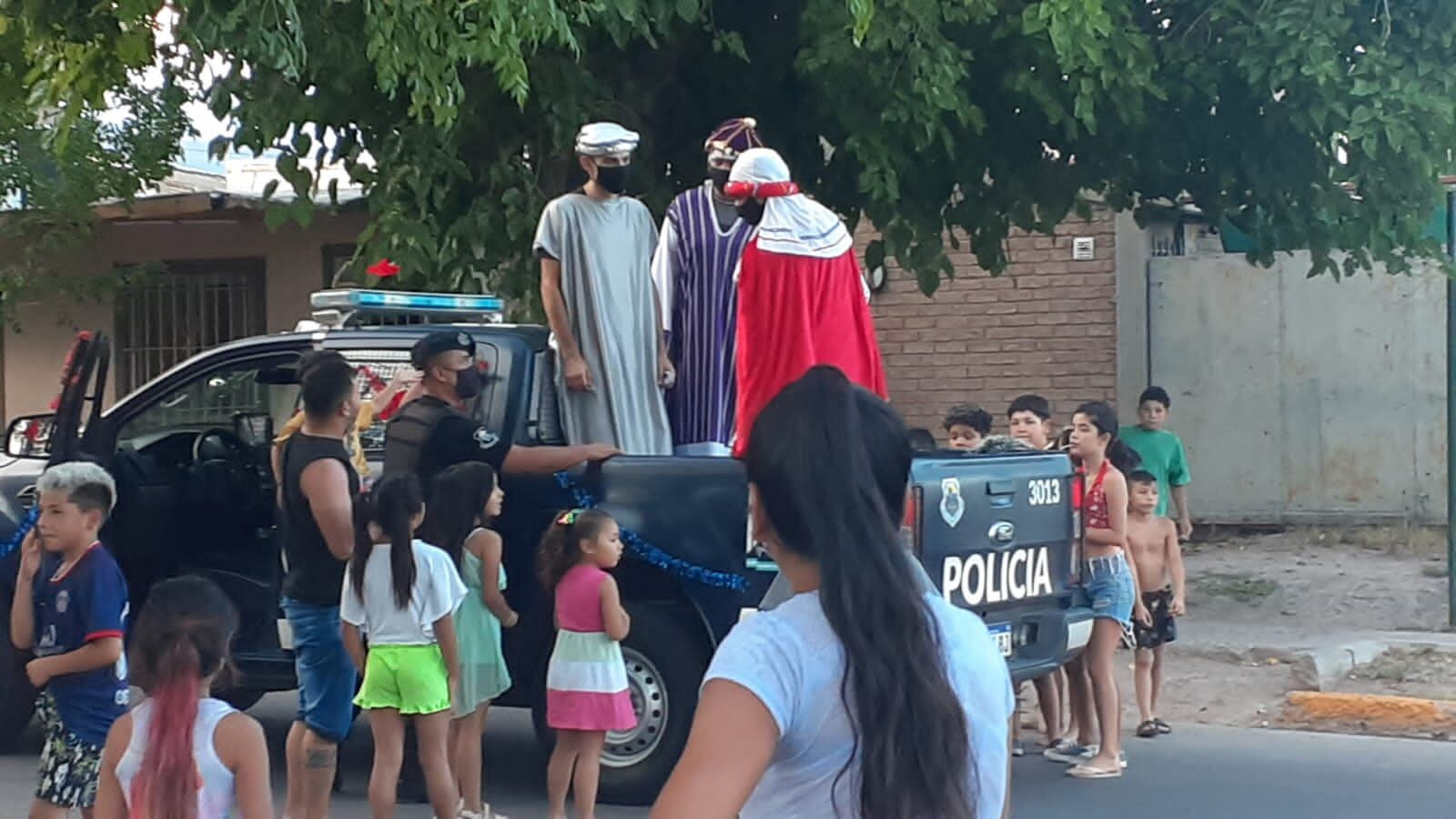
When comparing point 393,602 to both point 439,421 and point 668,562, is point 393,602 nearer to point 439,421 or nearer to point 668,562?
point 439,421

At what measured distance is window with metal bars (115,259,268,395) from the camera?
17.0m

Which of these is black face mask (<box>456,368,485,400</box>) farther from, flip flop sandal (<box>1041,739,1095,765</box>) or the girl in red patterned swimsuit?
flip flop sandal (<box>1041,739,1095,765</box>)

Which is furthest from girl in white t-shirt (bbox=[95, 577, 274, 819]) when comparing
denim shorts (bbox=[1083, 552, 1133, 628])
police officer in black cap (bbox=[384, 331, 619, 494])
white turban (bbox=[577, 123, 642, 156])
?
denim shorts (bbox=[1083, 552, 1133, 628])

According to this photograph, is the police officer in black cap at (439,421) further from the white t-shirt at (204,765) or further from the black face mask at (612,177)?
the white t-shirt at (204,765)

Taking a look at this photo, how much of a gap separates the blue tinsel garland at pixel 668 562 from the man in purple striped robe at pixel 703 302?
2.21 ft

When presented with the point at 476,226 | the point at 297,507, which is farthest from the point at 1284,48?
the point at 297,507

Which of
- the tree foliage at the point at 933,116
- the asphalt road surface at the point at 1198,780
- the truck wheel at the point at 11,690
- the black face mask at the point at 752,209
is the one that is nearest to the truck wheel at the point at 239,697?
the asphalt road surface at the point at 1198,780

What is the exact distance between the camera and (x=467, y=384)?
6918 millimetres

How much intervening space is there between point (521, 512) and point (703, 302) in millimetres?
1158

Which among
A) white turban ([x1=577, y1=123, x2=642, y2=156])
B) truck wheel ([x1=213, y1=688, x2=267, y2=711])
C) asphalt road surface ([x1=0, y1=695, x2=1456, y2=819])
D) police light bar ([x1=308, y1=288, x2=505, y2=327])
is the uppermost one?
white turban ([x1=577, y1=123, x2=642, y2=156])

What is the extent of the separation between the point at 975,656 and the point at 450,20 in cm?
511

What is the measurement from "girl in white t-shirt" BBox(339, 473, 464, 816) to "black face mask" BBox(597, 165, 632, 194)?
1.88m

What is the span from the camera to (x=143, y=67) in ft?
23.2

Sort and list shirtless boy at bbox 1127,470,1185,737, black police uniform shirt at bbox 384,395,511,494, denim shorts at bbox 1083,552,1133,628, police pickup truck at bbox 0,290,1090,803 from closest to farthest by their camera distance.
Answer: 1. black police uniform shirt at bbox 384,395,511,494
2. police pickup truck at bbox 0,290,1090,803
3. denim shorts at bbox 1083,552,1133,628
4. shirtless boy at bbox 1127,470,1185,737
